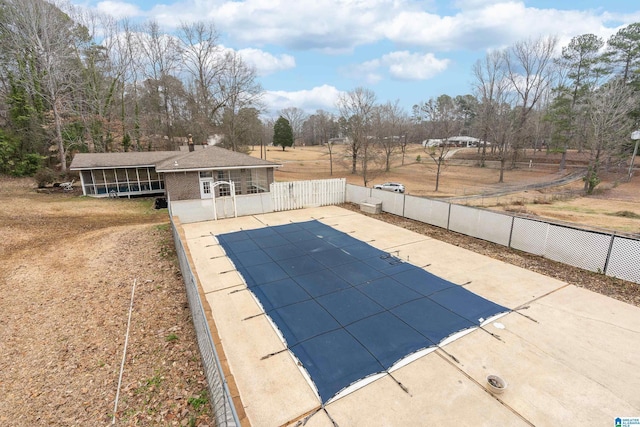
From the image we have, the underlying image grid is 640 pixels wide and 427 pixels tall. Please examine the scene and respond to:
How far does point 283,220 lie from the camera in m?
14.8

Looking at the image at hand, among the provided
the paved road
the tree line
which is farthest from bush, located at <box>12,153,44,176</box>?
the paved road

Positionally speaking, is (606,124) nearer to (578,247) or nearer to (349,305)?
(578,247)

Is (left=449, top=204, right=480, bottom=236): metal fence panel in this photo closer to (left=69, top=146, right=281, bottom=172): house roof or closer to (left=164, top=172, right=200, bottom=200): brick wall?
(left=69, top=146, right=281, bottom=172): house roof

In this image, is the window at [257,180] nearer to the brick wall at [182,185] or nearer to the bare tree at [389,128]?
the brick wall at [182,185]

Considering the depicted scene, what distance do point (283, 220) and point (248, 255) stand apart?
4.71 meters

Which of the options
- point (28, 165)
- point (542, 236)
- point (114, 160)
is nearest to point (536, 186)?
point (542, 236)

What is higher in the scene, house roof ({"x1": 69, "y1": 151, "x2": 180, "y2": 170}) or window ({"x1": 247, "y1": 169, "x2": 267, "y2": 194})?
house roof ({"x1": 69, "y1": 151, "x2": 180, "y2": 170})

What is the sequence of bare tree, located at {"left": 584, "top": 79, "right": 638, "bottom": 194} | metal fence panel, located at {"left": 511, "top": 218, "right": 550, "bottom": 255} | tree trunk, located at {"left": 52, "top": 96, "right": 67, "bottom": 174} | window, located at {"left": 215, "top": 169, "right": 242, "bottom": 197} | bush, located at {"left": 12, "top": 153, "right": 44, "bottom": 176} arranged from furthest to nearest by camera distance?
bare tree, located at {"left": 584, "top": 79, "right": 638, "bottom": 194}
bush, located at {"left": 12, "top": 153, "right": 44, "bottom": 176}
tree trunk, located at {"left": 52, "top": 96, "right": 67, "bottom": 174}
window, located at {"left": 215, "top": 169, "right": 242, "bottom": 197}
metal fence panel, located at {"left": 511, "top": 218, "right": 550, "bottom": 255}

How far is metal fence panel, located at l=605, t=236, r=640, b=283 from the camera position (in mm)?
8141

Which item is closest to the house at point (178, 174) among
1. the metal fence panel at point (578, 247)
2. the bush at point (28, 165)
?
the bush at point (28, 165)

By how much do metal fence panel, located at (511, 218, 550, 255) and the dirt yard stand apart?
11.1 meters

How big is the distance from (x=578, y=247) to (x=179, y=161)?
19129 millimetres

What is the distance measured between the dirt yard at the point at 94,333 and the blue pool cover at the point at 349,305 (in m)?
1.92

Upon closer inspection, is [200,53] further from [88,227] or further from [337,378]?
[337,378]
